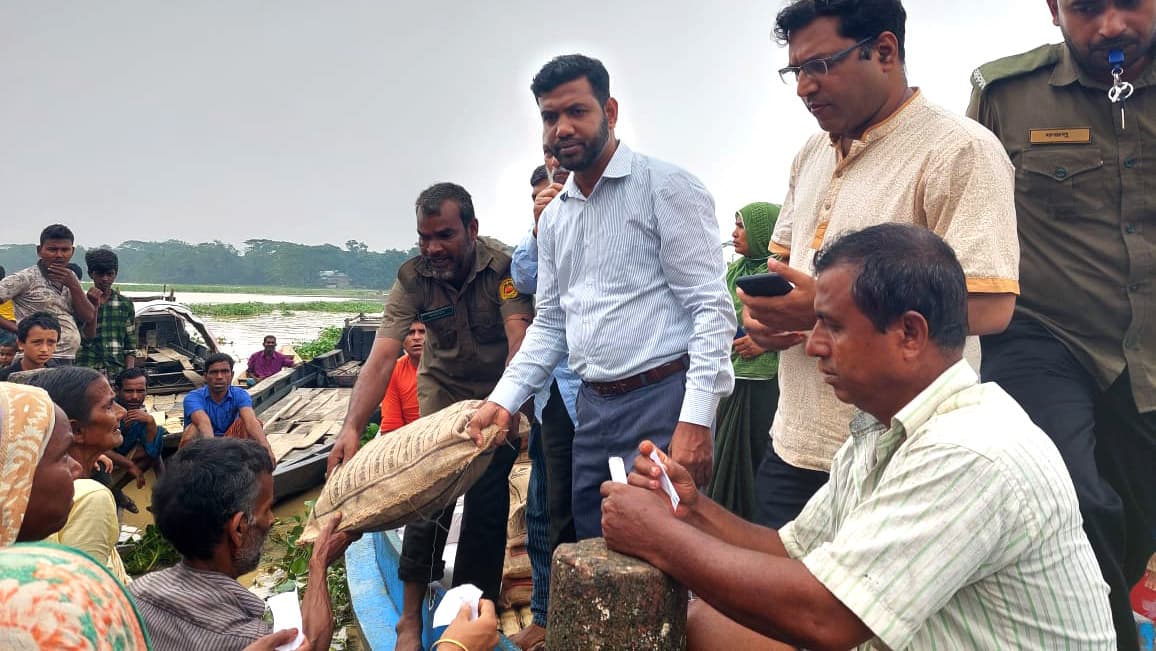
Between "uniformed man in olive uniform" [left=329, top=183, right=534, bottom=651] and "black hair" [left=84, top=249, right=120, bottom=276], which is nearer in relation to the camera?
"uniformed man in olive uniform" [left=329, top=183, right=534, bottom=651]

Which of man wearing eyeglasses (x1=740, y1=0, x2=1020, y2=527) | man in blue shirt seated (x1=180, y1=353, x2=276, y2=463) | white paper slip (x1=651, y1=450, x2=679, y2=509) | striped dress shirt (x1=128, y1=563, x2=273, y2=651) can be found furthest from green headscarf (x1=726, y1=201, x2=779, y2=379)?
man in blue shirt seated (x1=180, y1=353, x2=276, y2=463)

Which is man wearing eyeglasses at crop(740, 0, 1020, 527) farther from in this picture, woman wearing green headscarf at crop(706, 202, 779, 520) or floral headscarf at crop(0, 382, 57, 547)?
floral headscarf at crop(0, 382, 57, 547)

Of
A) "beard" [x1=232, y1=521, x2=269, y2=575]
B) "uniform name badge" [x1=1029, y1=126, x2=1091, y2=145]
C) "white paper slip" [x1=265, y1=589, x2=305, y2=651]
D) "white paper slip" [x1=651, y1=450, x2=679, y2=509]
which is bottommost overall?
"white paper slip" [x1=265, y1=589, x2=305, y2=651]

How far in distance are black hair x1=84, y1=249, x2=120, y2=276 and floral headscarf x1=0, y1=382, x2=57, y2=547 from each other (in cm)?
823

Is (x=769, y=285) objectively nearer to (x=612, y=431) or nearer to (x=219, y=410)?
(x=612, y=431)

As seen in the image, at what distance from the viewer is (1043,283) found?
2.41 metres

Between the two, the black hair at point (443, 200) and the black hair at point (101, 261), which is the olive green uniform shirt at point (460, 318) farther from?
the black hair at point (101, 261)

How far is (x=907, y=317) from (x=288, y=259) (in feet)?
430

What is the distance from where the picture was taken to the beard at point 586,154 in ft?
9.34

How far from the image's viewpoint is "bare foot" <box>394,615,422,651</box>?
3.58m

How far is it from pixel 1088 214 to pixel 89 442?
337 cm

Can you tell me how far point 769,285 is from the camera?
2133mm

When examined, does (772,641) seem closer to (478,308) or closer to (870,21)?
(870,21)

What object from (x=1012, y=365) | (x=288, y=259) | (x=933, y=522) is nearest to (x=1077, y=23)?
(x=1012, y=365)
